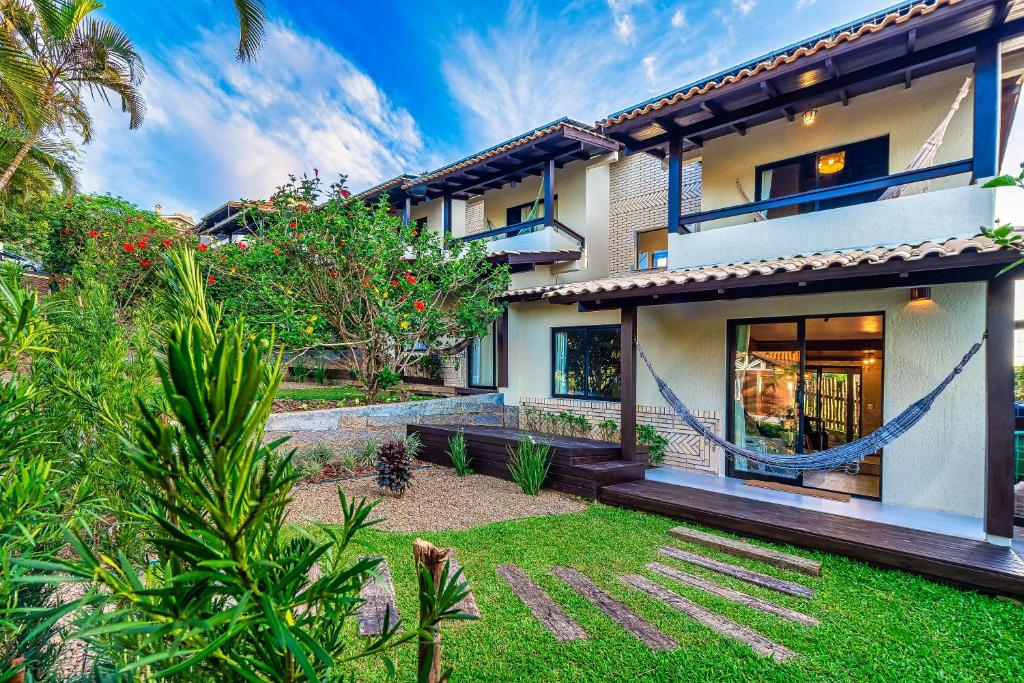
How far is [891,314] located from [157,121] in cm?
1831

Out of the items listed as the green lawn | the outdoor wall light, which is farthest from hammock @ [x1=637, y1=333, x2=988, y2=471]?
the green lawn

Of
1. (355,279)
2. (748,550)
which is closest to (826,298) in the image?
(748,550)

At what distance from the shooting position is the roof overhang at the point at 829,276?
14.8ft

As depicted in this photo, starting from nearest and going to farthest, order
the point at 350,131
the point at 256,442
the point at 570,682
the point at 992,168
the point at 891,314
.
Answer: the point at 256,442
the point at 570,682
the point at 992,168
the point at 891,314
the point at 350,131

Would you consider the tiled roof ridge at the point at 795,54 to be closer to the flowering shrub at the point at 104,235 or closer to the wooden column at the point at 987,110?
the wooden column at the point at 987,110

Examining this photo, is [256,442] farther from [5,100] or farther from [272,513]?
[5,100]

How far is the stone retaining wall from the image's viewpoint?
7664mm

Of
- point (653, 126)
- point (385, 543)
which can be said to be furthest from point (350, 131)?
point (385, 543)

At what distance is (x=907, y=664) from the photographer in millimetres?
3049

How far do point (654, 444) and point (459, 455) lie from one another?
3371mm

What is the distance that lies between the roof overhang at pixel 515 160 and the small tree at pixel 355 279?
98.2 inches

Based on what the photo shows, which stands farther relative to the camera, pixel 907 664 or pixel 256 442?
pixel 907 664

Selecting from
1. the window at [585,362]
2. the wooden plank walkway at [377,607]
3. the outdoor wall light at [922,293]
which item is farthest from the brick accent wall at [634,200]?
the wooden plank walkway at [377,607]

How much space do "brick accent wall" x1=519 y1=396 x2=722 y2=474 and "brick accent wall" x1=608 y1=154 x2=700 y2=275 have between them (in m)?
3.79
